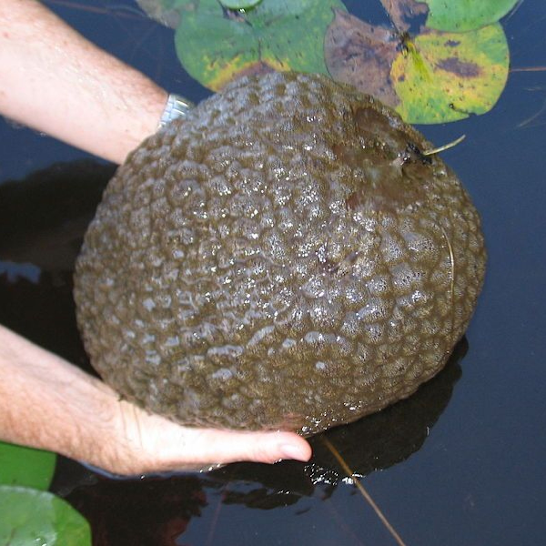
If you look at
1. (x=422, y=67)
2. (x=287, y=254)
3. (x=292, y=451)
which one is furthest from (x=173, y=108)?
(x=292, y=451)

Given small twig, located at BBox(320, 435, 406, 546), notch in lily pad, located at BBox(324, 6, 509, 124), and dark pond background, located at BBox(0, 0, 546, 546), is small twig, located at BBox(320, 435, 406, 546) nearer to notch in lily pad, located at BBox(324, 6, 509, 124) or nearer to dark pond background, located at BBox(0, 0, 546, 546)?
dark pond background, located at BBox(0, 0, 546, 546)

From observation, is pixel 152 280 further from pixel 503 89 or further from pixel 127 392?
pixel 503 89

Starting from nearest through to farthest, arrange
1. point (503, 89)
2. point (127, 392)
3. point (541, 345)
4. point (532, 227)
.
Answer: point (127, 392), point (541, 345), point (532, 227), point (503, 89)

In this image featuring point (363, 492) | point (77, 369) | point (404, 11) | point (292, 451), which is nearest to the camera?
point (292, 451)

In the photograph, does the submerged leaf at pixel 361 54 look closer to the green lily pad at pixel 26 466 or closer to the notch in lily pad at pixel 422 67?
the notch in lily pad at pixel 422 67

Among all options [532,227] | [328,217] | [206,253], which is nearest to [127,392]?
[206,253]

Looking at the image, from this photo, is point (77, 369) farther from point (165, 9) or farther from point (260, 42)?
point (165, 9)
